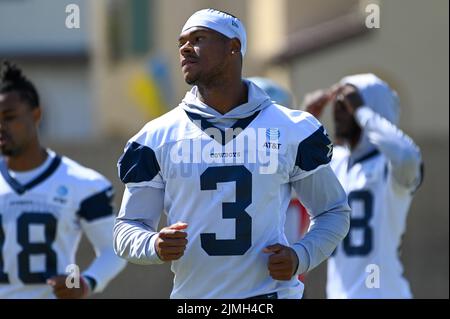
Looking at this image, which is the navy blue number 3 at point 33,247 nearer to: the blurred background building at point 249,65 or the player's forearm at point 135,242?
the player's forearm at point 135,242

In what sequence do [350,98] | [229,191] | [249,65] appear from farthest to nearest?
[249,65], [350,98], [229,191]

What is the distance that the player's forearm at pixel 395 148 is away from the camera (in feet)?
25.0

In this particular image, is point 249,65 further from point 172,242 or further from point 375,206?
point 172,242

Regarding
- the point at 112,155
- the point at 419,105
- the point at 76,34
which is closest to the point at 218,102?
the point at 112,155

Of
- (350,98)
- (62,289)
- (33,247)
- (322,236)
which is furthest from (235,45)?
(350,98)

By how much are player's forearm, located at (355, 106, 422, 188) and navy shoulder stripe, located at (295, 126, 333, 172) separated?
200cm

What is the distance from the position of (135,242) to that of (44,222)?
173cm

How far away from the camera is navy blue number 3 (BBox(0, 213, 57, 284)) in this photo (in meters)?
7.17

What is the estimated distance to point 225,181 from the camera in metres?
5.59

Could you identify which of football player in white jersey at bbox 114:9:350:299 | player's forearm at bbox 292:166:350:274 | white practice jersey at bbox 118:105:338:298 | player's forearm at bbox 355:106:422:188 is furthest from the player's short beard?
player's forearm at bbox 355:106:422:188

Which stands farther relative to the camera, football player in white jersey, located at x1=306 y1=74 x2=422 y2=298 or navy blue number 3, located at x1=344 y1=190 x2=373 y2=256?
navy blue number 3, located at x1=344 y1=190 x2=373 y2=256

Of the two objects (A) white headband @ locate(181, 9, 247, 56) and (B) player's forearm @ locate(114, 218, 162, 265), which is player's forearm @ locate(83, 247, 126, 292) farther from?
(A) white headband @ locate(181, 9, 247, 56)

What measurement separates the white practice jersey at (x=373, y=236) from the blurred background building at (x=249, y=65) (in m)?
2.55

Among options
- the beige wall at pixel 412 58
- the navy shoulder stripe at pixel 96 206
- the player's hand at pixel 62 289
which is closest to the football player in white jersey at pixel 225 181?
the player's hand at pixel 62 289
